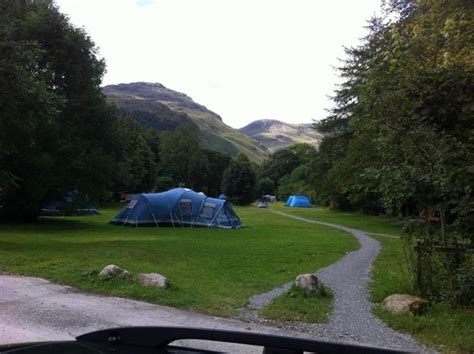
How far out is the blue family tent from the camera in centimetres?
3133

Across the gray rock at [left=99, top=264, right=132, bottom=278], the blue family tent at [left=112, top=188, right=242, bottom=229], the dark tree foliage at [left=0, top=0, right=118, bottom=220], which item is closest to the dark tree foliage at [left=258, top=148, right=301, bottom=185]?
the blue family tent at [left=112, top=188, right=242, bottom=229]

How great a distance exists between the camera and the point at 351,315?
908cm

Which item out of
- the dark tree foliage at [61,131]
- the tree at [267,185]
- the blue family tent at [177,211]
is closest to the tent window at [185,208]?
the blue family tent at [177,211]

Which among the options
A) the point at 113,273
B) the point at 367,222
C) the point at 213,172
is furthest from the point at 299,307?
the point at 213,172

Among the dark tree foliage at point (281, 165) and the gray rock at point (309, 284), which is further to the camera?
the dark tree foliage at point (281, 165)

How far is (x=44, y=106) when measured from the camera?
58.0ft

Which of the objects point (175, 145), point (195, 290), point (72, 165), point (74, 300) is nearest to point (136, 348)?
point (74, 300)

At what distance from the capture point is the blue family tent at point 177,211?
31328mm

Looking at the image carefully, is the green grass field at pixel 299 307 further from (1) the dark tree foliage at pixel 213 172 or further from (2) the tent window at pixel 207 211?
(1) the dark tree foliage at pixel 213 172

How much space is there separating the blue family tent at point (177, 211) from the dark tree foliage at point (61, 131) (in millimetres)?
2517

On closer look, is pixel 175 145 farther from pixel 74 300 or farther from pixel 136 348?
pixel 136 348

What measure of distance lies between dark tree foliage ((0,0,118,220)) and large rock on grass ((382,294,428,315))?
20.3 meters

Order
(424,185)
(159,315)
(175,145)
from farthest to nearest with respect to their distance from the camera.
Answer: (175,145) < (424,185) < (159,315)

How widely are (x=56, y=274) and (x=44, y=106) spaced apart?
7.99 meters
